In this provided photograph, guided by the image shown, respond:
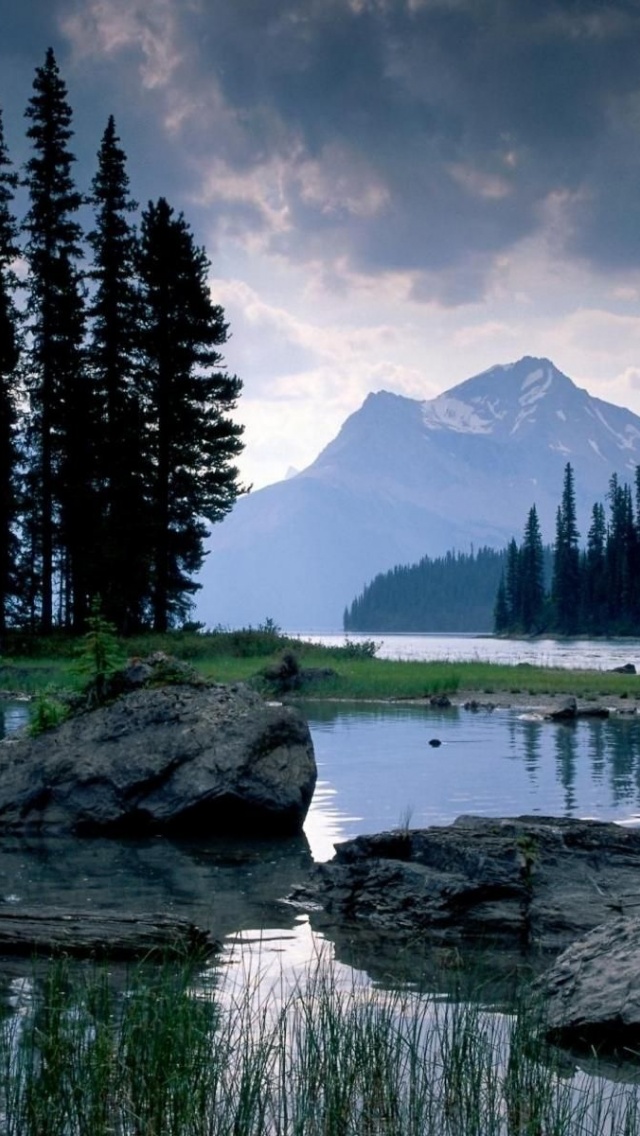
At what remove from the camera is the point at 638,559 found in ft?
430

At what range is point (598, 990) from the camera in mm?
6777

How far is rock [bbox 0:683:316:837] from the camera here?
1405 centimetres

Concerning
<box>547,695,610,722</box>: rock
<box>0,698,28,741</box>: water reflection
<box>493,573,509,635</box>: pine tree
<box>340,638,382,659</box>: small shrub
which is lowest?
<box>547,695,610,722</box>: rock

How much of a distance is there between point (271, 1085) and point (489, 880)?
4433 mm

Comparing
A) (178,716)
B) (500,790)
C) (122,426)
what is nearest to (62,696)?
(178,716)

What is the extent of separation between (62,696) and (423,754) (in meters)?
7.60

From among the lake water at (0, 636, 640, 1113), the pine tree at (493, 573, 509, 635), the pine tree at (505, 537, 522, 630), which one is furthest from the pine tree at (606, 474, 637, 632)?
the lake water at (0, 636, 640, 1113)

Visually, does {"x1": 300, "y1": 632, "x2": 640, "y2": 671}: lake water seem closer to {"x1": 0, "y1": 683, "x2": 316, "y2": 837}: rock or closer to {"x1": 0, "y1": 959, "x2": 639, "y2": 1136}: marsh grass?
{"x1": 0, "y1": 683, "x2": 316, "y2": 837}: rock

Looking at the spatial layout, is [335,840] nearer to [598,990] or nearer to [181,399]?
[598,990]

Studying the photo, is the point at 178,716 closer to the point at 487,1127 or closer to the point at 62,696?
the point at 62,696

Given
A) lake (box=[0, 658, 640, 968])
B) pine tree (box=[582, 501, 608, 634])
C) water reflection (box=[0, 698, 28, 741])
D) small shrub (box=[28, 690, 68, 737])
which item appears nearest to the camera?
lake (box=[0, 658, 640, 968])

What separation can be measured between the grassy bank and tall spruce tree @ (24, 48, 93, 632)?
20.1 feet

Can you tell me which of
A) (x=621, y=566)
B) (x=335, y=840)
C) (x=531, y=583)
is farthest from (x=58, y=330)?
(x=531, y=583)

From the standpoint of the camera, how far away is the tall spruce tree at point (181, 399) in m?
47.2
